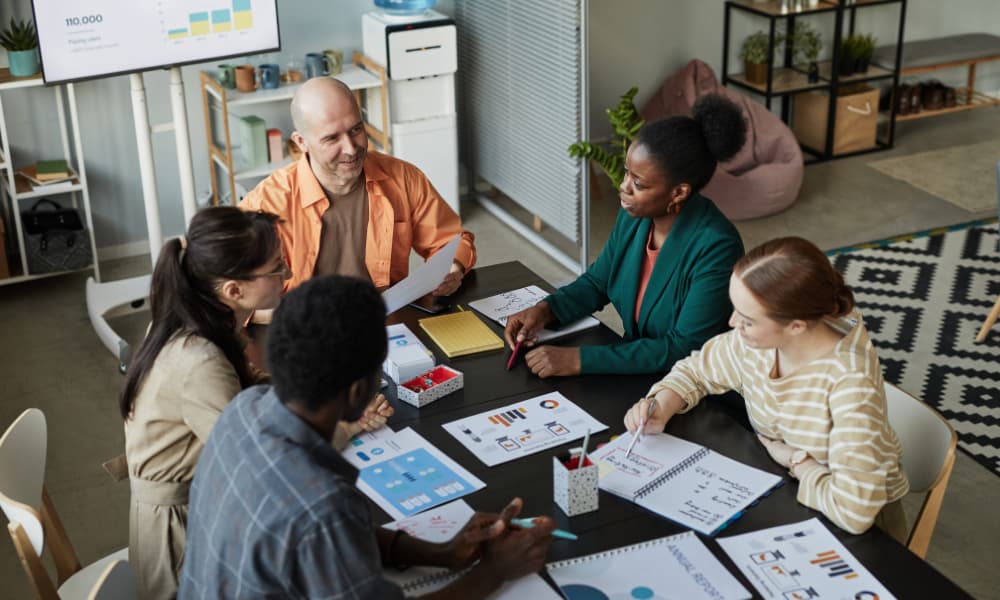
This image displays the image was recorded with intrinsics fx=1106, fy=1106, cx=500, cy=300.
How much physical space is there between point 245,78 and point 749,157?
2603 mm

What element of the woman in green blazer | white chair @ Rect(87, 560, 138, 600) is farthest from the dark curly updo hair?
white chair @ Rect(87, 560, 138, 600)

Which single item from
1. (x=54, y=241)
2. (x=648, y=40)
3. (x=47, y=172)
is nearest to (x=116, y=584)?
(x=54, y=241)

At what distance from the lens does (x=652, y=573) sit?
1.84 metres

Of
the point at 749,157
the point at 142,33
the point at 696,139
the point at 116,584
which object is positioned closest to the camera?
the point at 116,584

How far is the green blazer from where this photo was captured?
8.34 ft

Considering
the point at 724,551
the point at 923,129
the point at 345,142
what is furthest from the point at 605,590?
the point at 923,129

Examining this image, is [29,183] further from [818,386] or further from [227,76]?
[818,386]

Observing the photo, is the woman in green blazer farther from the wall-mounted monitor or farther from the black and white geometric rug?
the wall-mounted monitor

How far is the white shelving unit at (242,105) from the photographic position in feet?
16.1

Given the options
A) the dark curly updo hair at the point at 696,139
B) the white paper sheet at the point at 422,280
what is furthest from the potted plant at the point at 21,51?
the dark curly updo hair at the point at 696,139

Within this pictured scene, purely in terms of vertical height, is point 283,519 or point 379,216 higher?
point 283,519

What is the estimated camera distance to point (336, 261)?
3102 mm

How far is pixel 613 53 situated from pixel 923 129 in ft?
6.95

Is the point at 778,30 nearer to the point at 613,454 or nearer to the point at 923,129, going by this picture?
the point at 923,129
